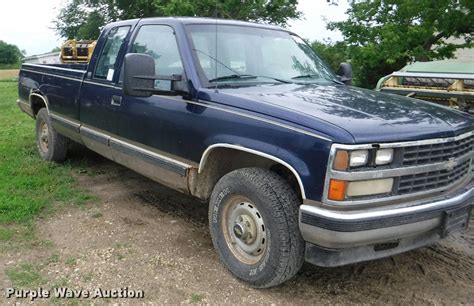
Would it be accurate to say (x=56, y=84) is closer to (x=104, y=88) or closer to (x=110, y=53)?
(x=110, y=53)

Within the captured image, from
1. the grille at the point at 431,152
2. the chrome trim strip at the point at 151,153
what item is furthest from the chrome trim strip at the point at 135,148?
the grille at the point at 431,152

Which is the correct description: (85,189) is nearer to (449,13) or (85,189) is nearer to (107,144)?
(107,144)

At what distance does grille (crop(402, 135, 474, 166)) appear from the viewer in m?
3.16

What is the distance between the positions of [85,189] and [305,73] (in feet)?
9.60

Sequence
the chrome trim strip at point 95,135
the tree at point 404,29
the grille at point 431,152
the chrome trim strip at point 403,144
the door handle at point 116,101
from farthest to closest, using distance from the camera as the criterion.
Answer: the tree at point 404,29, the chrome trim strip at point 95,135, the door handle at point 116,101, the grille at point 431,152, the chrome trim strip at point 403,144

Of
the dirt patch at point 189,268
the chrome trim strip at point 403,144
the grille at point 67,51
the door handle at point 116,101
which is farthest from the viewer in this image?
the grille at point 67,51

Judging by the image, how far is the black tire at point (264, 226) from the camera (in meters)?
3.27

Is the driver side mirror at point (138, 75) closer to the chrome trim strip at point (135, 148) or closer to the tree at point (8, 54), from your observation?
the chrome trim strip at point (135, 148)

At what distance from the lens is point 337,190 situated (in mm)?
2971

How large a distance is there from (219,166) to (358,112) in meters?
1.23

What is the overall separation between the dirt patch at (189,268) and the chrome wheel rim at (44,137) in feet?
6.96

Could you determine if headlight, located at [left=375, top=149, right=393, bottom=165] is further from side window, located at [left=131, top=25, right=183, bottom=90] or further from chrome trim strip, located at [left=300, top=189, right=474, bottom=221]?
side window, located at [left=131, top=25, right=183, bottom=90]

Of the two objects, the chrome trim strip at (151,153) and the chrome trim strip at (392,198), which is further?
the chrome trim strip at (151,153)

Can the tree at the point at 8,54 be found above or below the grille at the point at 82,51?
below
